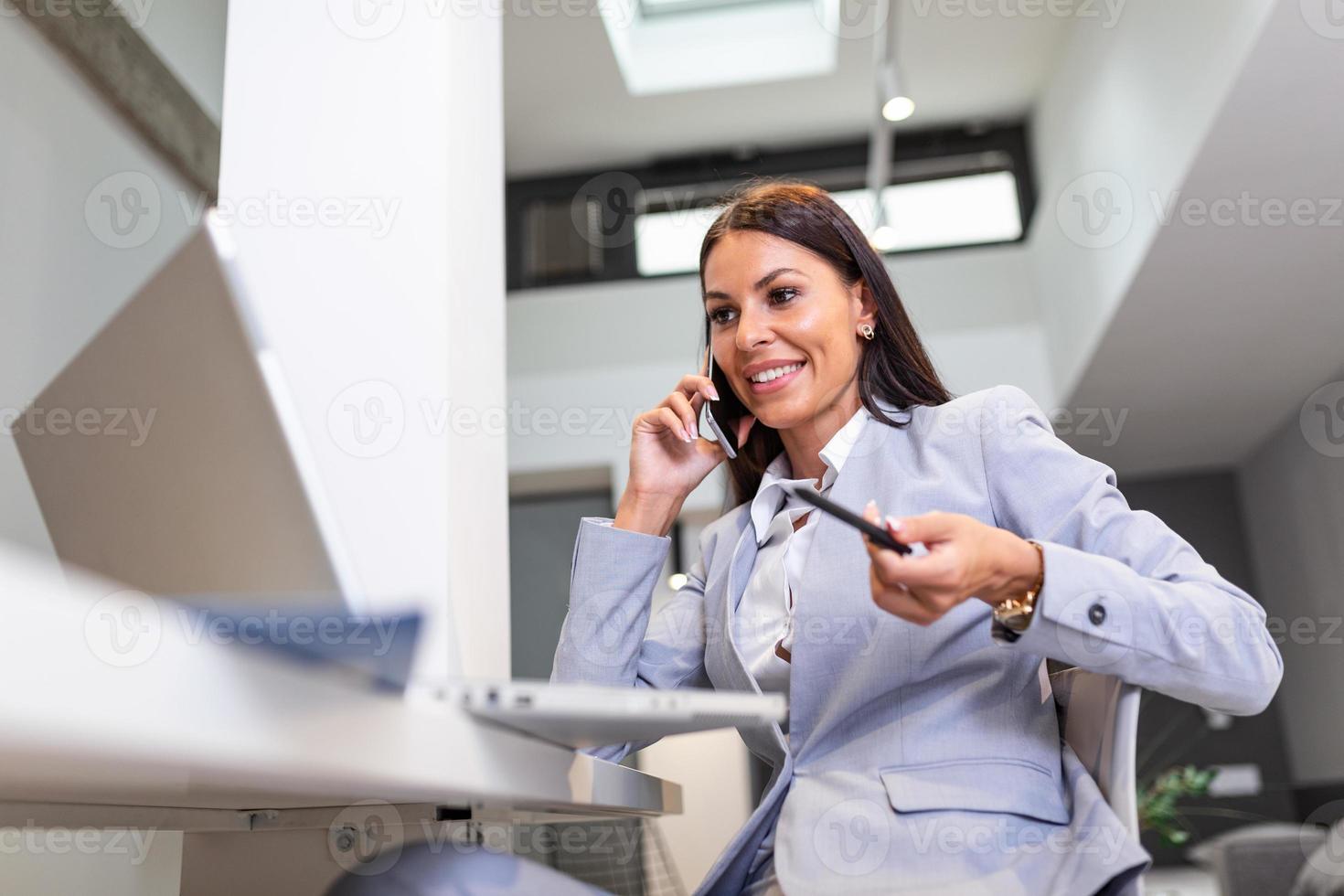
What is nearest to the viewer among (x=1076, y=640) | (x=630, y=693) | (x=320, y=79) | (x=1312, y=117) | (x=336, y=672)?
(x=336, y=672)

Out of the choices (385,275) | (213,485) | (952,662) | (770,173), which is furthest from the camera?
(770,173)

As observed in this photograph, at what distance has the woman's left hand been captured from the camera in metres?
0.82

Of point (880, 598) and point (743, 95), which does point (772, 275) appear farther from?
point (743, 95)

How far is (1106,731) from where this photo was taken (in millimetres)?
965

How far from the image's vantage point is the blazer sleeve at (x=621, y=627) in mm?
1313

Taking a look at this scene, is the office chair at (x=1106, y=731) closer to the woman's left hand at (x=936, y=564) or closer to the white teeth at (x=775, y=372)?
the woman's left hand at (x=936, y=564)

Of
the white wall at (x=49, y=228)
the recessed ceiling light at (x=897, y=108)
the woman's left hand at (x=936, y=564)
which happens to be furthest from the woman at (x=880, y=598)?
the recessed ceiling light at (x=897, y=108)

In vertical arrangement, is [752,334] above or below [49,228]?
below

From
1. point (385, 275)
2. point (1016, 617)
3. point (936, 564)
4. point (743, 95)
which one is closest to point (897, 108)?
point (743, 95)

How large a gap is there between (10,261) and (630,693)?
2.25 m

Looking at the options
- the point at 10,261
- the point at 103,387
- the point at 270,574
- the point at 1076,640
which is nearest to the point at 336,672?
the point at 270,574

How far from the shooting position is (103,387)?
0.71 metres

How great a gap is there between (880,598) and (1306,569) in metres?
5.23

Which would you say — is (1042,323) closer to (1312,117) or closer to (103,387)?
(1312,117)
